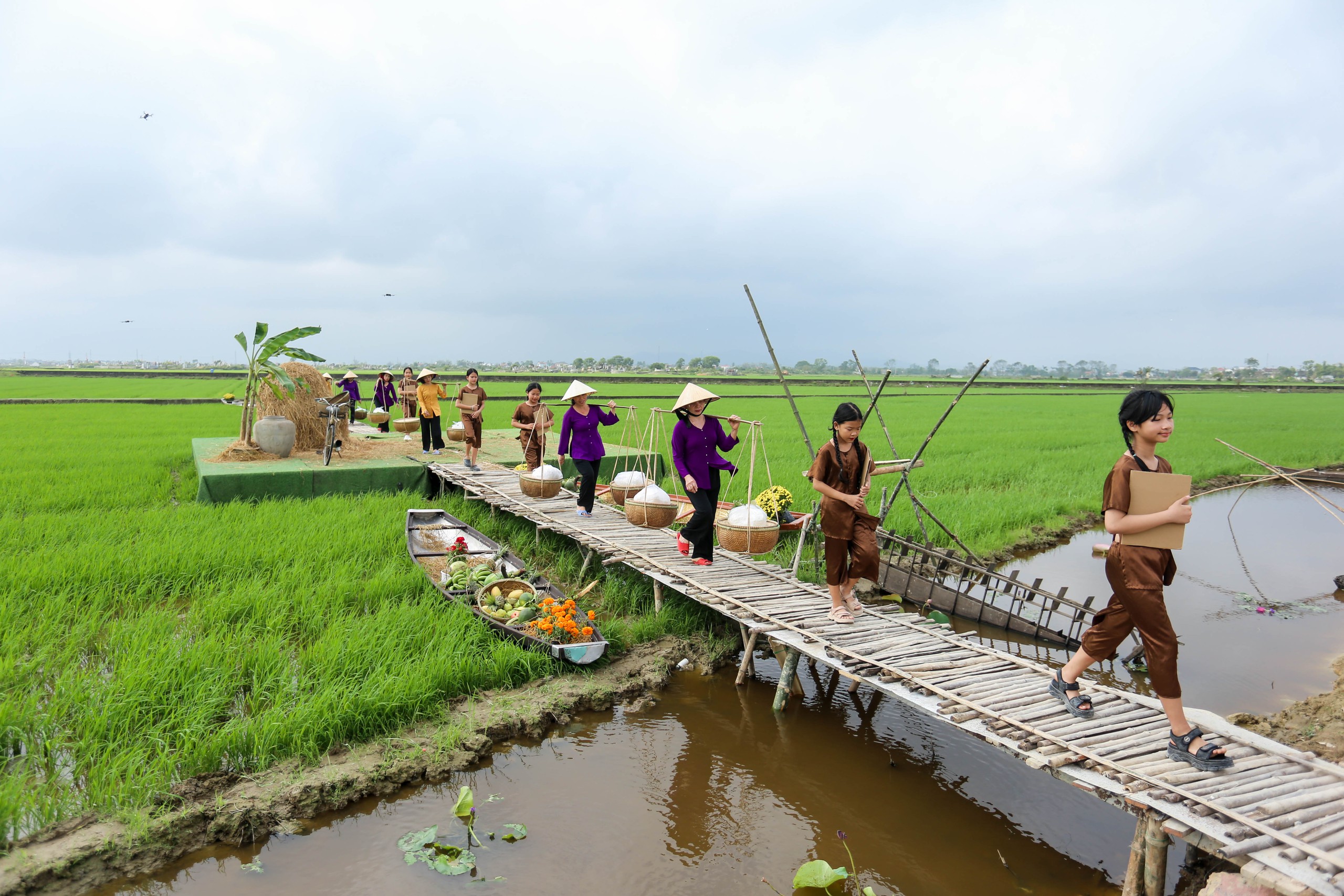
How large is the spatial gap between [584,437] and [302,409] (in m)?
6.33

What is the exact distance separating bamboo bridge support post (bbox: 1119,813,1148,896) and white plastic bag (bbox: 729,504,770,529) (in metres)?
2.98

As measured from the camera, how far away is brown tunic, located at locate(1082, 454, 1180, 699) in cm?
288

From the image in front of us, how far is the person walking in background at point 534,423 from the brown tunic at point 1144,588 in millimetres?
5644

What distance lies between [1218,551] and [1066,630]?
455cm

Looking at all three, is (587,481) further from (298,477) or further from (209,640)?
(298,477)

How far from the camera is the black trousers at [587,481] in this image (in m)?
7.14

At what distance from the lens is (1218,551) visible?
29.8 feet

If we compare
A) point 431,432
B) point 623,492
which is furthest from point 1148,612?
point 431,432

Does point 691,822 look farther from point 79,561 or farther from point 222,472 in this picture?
point 222,472

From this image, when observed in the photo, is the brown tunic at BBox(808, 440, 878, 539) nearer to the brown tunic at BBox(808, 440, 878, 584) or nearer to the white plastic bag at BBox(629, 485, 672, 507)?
the brown tunic at BBox(808, 440, 878, 584)

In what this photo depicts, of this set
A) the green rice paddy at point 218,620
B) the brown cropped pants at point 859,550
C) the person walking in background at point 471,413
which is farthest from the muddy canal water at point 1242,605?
the person walking in background at point 471,413

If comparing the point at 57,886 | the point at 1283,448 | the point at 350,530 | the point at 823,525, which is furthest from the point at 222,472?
the point at 1283,448

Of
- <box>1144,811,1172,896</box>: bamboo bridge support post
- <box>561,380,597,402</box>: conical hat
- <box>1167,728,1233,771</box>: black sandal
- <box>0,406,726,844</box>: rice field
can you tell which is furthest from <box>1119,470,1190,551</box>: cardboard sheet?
<box>561,380,597,402</box>: conical hat

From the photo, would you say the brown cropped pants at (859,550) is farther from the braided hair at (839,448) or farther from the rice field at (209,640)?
the rice field at (209,640)
